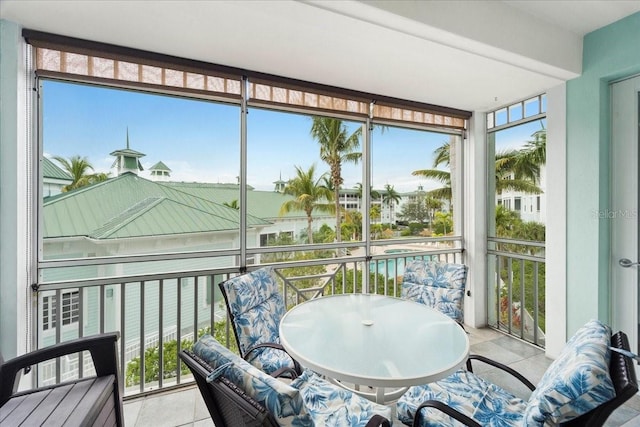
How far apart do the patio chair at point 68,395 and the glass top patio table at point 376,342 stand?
908 millimetres

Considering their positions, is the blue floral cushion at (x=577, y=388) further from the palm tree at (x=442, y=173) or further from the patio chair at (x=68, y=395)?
the palm tree at (x=442, y=173)

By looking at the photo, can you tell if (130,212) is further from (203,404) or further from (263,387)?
(263,387)

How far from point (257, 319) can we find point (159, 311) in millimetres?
915

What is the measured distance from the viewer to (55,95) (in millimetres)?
2021

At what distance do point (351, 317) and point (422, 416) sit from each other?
2.23 ft

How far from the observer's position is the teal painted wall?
89.2 inches

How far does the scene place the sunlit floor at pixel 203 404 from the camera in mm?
1922

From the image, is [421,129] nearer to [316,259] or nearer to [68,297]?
[316,259]

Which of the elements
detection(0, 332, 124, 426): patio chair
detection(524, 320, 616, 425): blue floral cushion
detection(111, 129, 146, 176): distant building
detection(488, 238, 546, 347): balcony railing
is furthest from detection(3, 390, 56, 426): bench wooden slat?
detection(488, 238, 546, 347): balcony railing

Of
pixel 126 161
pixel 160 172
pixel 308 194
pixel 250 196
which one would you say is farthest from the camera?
pixel 308 194

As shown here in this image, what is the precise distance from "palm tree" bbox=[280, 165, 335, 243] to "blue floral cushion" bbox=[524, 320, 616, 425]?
6.94 feet

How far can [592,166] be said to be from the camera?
7.64ft

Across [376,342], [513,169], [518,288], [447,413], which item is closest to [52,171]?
[376,342]

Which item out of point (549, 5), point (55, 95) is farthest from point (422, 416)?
point (55, 95)
